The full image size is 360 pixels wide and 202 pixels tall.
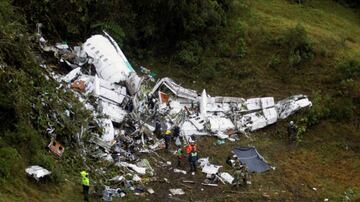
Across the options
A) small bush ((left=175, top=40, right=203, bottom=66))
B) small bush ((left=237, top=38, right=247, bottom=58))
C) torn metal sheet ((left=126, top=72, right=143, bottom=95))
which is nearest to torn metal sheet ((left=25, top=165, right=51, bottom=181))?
torn metal sheet ((left=126, top=72, right=143, bottom=95))

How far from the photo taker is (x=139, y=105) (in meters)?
19.6

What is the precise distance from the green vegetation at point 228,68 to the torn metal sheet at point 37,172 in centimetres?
31

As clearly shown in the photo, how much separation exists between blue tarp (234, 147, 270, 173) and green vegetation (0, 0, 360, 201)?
0.42 m

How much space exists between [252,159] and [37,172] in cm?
775

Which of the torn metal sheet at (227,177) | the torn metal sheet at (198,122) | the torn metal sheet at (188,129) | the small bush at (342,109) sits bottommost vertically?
the torn metal sheet at (227,177)

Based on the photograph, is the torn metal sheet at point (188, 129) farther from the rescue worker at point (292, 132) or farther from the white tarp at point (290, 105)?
the white tarp at point (290, 105)

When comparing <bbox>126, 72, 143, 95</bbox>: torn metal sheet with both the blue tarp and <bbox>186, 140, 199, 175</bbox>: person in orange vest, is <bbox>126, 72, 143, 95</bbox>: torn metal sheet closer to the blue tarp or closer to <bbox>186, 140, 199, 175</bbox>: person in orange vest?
<bbox>186, 140, 199, 175</bbox>: person in orange vest

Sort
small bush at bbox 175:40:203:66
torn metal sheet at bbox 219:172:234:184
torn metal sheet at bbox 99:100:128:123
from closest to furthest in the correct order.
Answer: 1. torn metal sheet at bbox 219:172:234:184
2. torn metal sheet at bbox 99:100:128:123
3. small bush at bbox 175:40:203:66

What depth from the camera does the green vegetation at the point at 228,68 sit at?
15.8 meters

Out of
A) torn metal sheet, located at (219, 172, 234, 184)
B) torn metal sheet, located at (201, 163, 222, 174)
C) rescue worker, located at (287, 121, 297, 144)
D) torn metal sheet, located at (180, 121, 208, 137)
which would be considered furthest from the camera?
rescue worker, located at (287, 121, 297, 144)

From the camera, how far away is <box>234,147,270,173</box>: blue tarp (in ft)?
60.0

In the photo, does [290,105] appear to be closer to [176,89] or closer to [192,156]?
[176,89]

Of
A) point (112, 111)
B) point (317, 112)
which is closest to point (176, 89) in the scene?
point (112, 111)

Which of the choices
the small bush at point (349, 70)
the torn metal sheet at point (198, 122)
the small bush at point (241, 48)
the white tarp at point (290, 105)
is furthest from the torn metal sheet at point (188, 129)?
the small bush at point (349, 70)
